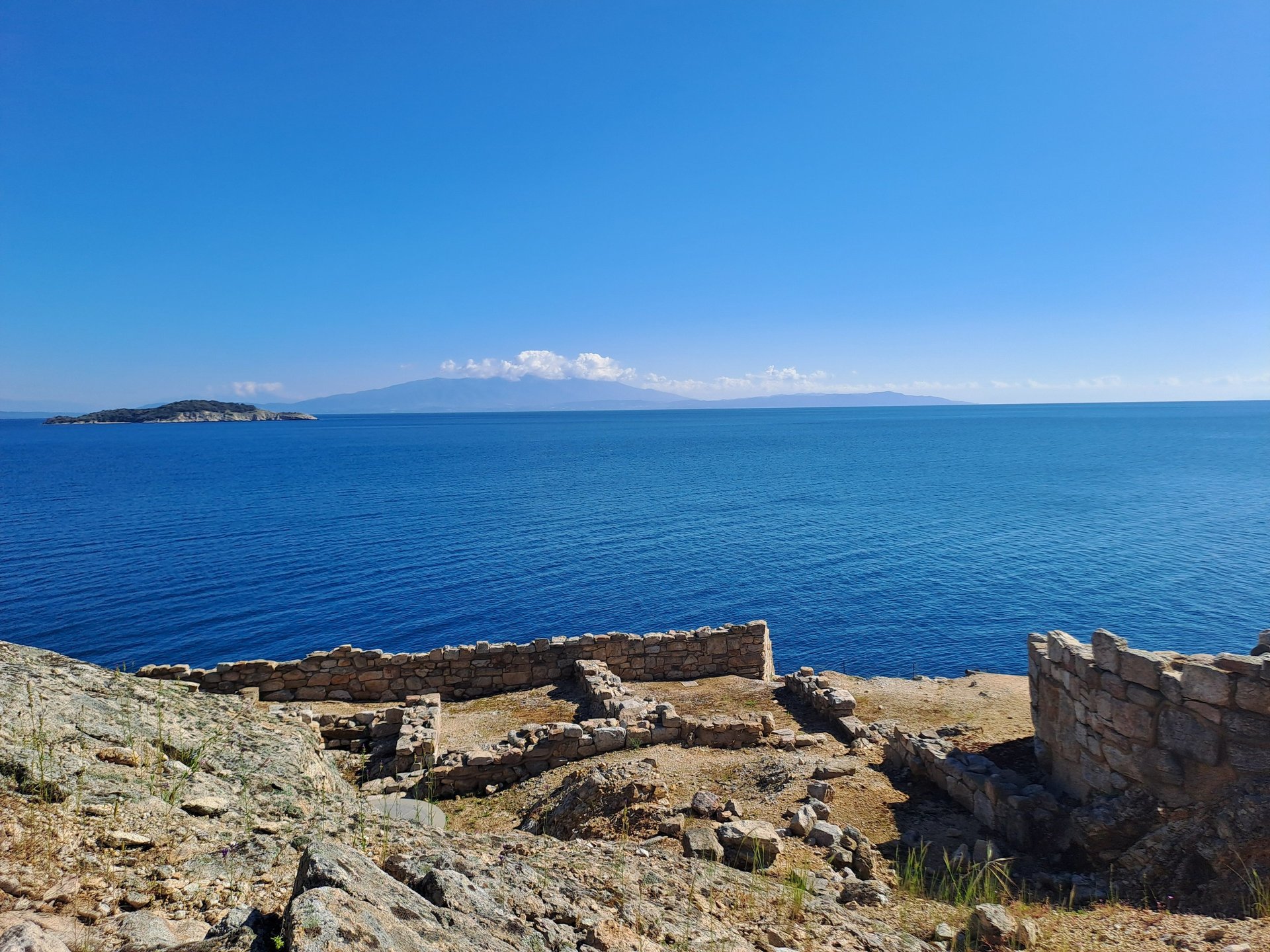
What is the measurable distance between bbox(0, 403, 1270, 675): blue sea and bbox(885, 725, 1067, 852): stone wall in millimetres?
19633

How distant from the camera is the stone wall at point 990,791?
1134cm

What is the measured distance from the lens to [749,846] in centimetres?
1014

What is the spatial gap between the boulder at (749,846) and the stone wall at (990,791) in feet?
14.1

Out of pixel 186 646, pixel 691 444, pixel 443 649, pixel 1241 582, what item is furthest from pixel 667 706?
pixel 691 444

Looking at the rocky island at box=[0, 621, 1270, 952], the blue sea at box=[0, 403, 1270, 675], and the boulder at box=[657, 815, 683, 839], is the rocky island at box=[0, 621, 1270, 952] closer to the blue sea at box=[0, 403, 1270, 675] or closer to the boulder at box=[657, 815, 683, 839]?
the boulder at box=[657, 815, 683, 839]

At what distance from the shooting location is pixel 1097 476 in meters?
95.1

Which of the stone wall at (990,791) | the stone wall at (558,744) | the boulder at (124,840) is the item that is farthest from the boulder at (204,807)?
the stone wall at (990,791)

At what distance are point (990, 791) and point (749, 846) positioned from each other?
4.95m

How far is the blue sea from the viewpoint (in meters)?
36.2

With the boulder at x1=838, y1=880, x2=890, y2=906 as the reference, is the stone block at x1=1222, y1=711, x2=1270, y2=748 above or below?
above

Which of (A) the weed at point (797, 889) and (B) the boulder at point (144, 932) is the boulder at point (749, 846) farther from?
(B) the boulder at point (144, 932)

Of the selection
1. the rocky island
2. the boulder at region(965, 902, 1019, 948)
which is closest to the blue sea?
the rocky island

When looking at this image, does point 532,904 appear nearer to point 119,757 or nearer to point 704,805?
point 119,757

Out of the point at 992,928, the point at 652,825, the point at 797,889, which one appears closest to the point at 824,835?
the point at 797,889
